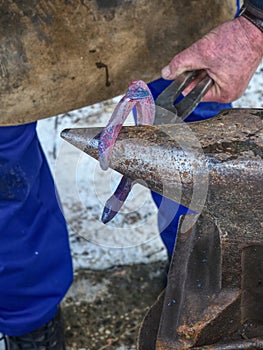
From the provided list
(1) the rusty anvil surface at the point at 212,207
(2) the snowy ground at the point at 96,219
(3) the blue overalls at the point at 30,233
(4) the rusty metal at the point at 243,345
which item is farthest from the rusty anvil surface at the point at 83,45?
(4) the rusty metal at the point at 243,345

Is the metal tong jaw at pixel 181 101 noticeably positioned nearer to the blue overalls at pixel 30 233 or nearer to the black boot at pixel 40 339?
the blue overalls at pixel 30 233

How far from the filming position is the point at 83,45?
1.49 meters

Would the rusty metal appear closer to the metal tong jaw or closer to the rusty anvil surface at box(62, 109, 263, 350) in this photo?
the rusty anvil surface at box(62, 109, 263, 350)

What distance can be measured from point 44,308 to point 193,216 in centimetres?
82

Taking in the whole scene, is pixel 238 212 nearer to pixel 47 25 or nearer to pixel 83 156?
pixel 47 25

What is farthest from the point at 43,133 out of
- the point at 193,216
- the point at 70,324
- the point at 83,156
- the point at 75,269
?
the point at 193,216

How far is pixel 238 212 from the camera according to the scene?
1.03 meters

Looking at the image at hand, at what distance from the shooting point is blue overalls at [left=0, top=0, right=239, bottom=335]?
68.2 inches

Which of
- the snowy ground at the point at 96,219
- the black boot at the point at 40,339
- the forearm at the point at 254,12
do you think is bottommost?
the black boot at the point at 40,339

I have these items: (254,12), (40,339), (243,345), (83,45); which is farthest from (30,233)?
(243,345)

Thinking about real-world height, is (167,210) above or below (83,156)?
above

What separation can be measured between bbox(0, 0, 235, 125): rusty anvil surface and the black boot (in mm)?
742

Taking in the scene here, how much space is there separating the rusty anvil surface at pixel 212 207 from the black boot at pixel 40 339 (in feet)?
2.87

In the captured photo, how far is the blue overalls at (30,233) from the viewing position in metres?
1.73
